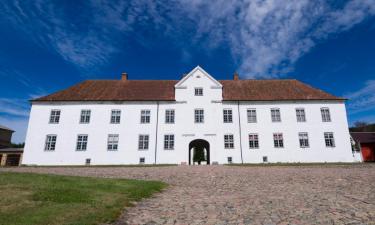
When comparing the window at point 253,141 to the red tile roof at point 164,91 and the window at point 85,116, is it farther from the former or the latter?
the window at point 85,116

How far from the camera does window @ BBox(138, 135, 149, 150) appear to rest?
25859 mm

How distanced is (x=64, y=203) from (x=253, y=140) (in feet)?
74.0

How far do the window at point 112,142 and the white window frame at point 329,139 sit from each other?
77.4 ft

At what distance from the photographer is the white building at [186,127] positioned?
25.7m

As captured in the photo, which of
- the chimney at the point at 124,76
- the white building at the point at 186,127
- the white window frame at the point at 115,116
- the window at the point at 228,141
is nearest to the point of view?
the white building at the point at 186,127

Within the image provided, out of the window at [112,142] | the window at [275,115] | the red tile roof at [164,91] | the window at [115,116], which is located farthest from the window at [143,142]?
the window at [275,115]

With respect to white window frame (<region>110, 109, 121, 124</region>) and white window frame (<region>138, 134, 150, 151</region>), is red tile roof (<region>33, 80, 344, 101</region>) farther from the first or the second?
white window frame (<region>138, 134, 150, 151</region>)

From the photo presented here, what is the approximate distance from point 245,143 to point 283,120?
530cm

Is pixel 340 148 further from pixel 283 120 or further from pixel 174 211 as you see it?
pixel 174 211

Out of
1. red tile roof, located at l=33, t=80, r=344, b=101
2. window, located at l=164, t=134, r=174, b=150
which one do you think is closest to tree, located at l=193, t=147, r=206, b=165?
red tile roof, located at l=33, t=80, r=344, b=101

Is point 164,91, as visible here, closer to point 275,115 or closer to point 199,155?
point 275,115

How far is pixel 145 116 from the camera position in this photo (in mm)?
26875

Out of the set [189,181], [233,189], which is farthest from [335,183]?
[189,181]

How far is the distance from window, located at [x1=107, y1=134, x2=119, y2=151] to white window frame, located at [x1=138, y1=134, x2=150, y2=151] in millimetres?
2596
